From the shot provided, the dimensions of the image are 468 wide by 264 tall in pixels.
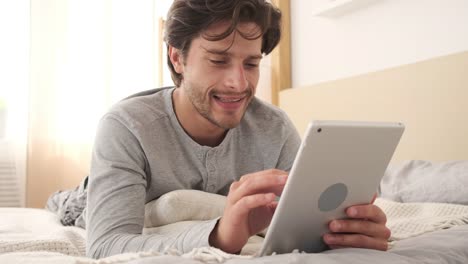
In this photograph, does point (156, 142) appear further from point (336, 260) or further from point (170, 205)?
point (336, 260)

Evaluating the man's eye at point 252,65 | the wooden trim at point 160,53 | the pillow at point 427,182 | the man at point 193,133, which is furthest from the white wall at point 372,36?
the man's eye at point 252,65

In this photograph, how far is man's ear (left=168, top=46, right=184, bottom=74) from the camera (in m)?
1.14

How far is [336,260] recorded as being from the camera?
1.98ft

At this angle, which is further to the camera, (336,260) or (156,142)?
(156,142)

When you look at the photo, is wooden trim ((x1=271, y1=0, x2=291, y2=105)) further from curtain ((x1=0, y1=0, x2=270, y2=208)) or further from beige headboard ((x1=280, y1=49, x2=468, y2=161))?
beige headboard ((x1=280, y1=49, x2=468, y2=161))

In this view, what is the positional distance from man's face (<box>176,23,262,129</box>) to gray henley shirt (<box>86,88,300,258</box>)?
0.08 m

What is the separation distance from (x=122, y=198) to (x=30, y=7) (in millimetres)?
1960

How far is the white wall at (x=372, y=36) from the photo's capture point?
1.76 metres

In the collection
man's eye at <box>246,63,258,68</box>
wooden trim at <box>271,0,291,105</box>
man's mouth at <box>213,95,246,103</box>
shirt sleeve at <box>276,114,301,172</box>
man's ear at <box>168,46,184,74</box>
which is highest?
wooden trim at <box>271,0,291,105</box>

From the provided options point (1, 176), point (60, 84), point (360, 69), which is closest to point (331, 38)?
point (360, 69)

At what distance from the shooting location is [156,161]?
0.98 metres

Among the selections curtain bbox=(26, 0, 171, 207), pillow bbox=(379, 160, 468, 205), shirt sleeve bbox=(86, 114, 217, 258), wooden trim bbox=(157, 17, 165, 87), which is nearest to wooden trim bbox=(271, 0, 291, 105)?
wooden trim bbox=(157, 17, 165, 87)

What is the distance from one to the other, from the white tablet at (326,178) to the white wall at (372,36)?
125 centimetres

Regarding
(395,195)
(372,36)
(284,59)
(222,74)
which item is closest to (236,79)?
(222,74)
